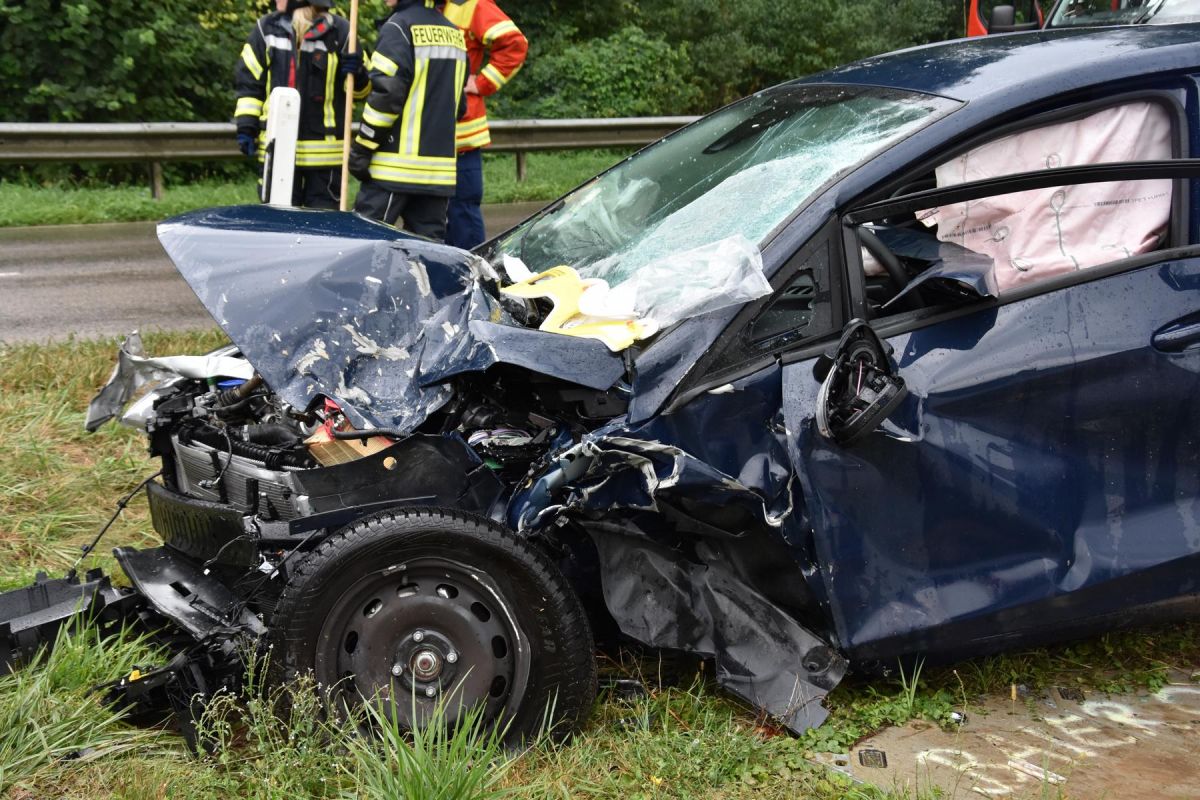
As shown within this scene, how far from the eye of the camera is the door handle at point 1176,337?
3.03 metres

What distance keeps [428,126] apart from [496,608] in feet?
13.6

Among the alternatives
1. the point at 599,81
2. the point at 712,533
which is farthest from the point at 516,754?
the point at 599,81

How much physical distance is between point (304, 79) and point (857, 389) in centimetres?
550

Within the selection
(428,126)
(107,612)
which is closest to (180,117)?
(428,126)

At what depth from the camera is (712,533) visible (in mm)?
3098

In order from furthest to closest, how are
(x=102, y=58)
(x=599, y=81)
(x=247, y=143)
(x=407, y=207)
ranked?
(x=599, y=81), (x=102, y=58), (x=247, y=143), (x=407, y=207)

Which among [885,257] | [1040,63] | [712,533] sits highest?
[1040,63]

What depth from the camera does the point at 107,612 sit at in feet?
11.1

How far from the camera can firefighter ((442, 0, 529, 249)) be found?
7531mm

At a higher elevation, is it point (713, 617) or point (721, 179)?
point (721, 179)

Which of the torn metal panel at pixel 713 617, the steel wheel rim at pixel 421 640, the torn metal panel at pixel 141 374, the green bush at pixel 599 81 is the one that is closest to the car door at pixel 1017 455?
the torn metal panel at pixel 713 617

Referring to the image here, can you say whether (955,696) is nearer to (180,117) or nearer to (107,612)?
(107,612)

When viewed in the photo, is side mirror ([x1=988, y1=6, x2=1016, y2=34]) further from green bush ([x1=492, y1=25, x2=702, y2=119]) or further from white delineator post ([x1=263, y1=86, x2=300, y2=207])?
green bush ([x1=492, y1=25, x2=702, y2=119])

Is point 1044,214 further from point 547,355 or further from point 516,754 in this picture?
point 516,754
